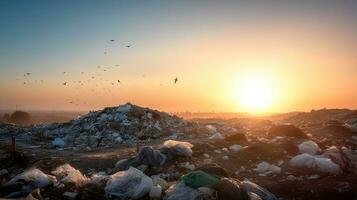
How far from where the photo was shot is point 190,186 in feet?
21.5

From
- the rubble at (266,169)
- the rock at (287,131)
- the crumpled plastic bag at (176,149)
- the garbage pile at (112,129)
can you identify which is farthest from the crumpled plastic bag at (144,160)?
the rock at (287,131)

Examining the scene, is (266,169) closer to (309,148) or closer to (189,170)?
(189,170)

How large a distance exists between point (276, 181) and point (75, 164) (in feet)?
17.2

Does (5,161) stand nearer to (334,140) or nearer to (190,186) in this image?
(190,186)

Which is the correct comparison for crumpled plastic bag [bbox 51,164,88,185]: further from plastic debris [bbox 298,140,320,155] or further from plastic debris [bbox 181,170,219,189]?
plastic debris [bbox 298,140,320,155]

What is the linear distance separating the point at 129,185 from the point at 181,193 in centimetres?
107

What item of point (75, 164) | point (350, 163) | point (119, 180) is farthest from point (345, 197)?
point (75, 164)

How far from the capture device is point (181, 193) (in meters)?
6.46

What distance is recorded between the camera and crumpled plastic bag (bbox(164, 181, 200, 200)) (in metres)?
6.34

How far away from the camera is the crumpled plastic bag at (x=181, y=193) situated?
634 cm

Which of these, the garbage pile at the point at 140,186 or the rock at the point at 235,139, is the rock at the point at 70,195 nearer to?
the garbage pile at the point at 140,186

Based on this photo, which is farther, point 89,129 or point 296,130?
point 89,129

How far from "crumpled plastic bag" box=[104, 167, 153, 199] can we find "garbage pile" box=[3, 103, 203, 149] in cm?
723

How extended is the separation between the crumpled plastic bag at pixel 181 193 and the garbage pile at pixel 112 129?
313 inches
